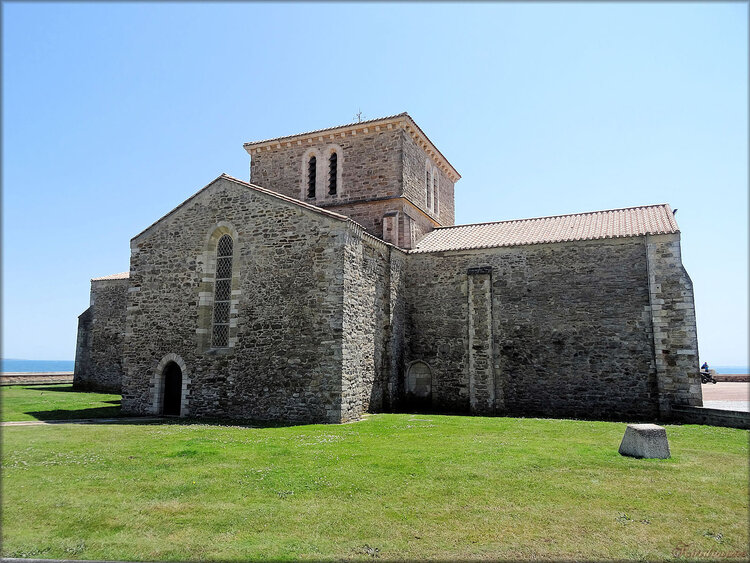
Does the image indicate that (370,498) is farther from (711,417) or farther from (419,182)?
(419,182)

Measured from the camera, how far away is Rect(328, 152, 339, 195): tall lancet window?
22672 mm

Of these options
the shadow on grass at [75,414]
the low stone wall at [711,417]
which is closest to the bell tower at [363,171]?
the low stone wall at [711,417]

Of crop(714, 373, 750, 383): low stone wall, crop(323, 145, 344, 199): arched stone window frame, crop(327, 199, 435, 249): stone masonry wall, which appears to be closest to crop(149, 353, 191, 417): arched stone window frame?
crop(327, 199, 435, 249): stone masonry wall

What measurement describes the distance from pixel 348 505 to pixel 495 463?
3149 mm

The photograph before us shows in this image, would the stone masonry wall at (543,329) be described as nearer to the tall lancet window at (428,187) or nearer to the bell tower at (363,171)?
the bell tower at (363,171)

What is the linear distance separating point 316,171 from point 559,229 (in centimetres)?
1063

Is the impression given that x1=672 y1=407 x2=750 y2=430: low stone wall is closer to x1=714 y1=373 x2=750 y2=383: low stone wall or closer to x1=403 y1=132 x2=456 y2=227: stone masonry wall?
x1=403 y1=132 x2=456 y2=227: stone masonry wall

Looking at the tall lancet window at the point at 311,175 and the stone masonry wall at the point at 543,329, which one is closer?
the stone masonry wall at the point at 543,329

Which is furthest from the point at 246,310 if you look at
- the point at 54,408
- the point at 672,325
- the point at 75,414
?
the point at 672,325

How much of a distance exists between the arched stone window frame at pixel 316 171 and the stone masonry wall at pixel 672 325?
13141 millimetres

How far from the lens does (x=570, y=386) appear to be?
16797 mm

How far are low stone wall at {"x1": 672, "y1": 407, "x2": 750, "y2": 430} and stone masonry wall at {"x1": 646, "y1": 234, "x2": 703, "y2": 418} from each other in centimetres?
34

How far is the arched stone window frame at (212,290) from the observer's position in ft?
52.6

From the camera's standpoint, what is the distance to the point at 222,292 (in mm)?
16766
